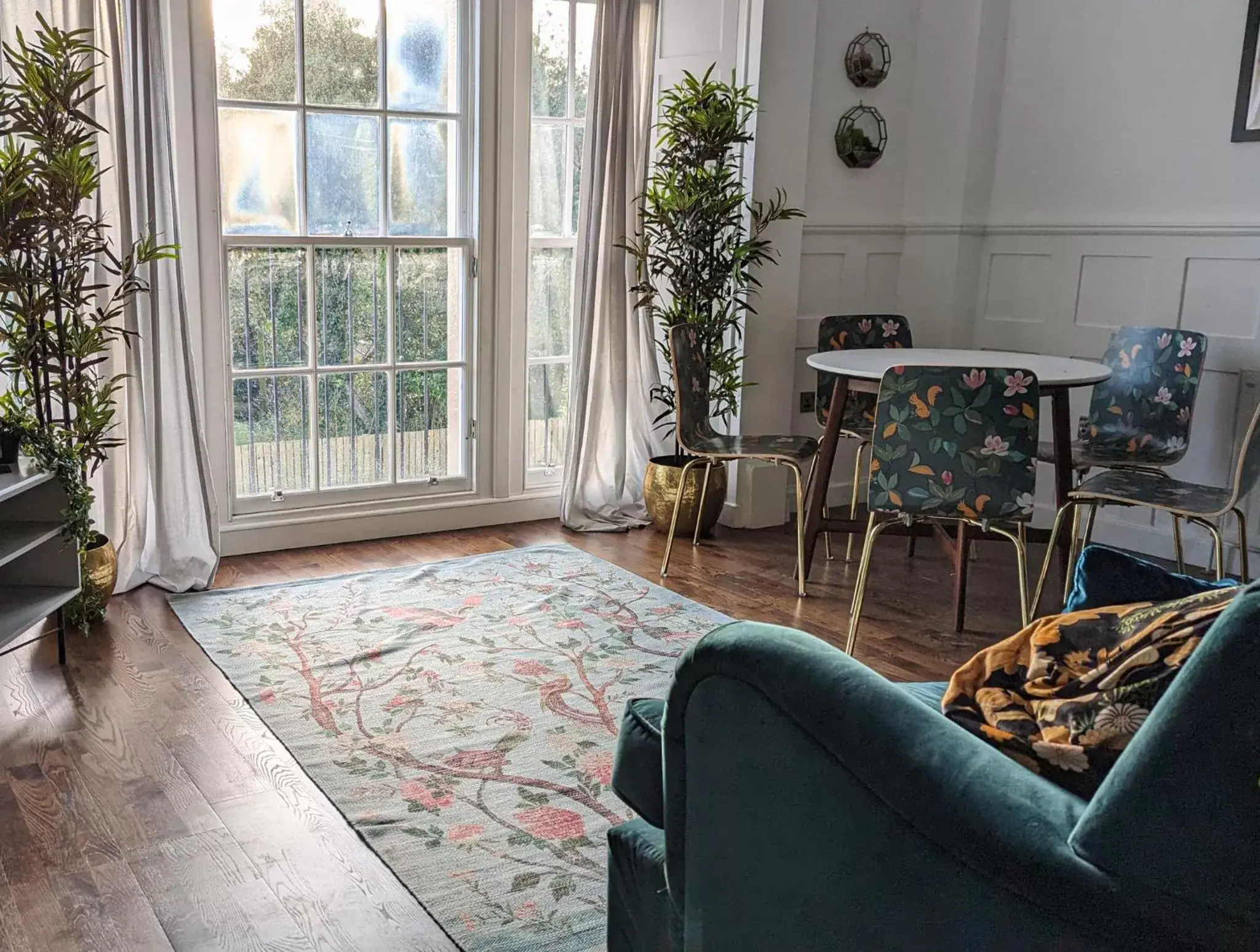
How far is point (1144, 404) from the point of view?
13.1ft

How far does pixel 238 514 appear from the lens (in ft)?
13.6

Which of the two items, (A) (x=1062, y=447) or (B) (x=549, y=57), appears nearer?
(A) (x=1062, y=447)

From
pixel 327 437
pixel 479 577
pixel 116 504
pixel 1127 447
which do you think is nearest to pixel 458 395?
pixel 327 437

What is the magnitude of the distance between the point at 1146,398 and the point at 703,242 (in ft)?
5.47

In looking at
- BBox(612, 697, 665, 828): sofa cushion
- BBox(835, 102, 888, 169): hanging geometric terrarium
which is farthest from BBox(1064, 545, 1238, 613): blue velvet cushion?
BBox(835, 102, 888, 169): hanging geometric terrarium

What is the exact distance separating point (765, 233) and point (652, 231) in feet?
1.49

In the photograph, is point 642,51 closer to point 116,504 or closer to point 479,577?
point 479,577

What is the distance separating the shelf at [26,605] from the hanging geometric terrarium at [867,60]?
138 inches

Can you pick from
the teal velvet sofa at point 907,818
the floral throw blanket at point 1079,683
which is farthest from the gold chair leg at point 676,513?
the floral throw blanket at point 1079,683

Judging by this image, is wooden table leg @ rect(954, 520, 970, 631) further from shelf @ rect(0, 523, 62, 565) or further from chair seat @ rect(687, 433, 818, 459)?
shelf @ rect(0, 523, 62, 565)

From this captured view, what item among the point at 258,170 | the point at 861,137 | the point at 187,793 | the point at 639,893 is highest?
the point at 861,137

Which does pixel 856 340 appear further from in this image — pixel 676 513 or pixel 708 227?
pixel 676 513

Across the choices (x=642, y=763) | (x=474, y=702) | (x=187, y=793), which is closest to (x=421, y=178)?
(x=474, y=702)

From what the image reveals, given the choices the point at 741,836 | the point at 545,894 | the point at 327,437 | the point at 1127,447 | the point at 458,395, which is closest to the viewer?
the point at 741,836
